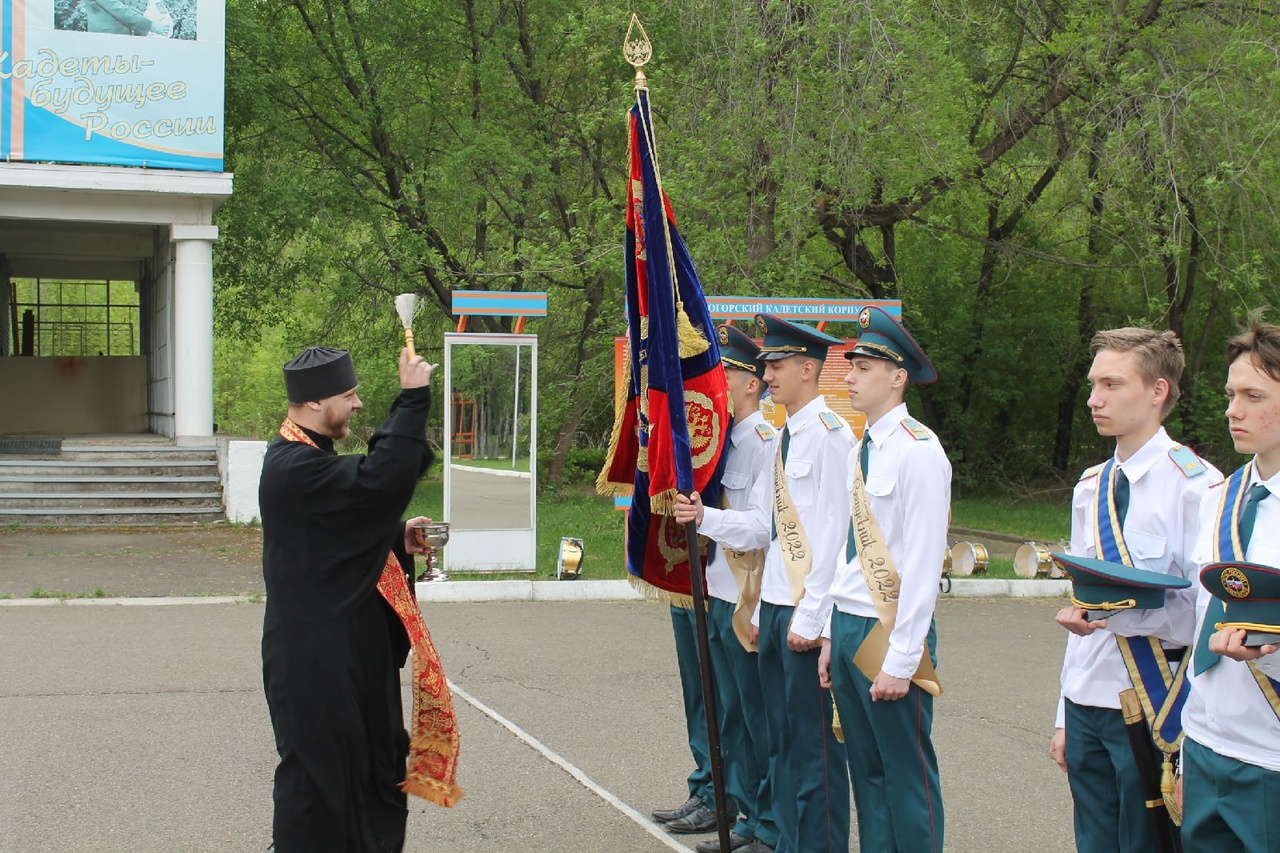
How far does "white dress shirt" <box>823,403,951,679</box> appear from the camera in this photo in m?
4.00

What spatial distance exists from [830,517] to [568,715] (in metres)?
3.13

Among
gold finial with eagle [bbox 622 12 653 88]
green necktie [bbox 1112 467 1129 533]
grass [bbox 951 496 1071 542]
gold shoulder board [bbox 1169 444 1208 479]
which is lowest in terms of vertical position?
grass [bbox 951 496 1071 542]

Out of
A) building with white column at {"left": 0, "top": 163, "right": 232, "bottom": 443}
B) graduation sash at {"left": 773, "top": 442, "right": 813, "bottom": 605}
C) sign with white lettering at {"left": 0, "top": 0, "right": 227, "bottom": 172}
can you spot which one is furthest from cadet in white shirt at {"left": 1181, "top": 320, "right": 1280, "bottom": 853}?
sign with white lettering at {"left": 0, "top": 0, "right": 227, "bottom": 172}

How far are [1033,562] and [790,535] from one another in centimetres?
891

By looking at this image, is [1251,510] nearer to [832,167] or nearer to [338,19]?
[832,167]

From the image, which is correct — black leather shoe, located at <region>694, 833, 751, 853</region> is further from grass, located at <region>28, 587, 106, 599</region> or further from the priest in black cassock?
grass, located at <region>28, 587, 106, 599</region>

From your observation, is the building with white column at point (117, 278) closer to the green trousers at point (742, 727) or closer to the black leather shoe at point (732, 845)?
the green trousers at point (742, 727)

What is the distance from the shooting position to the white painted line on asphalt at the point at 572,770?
535cm

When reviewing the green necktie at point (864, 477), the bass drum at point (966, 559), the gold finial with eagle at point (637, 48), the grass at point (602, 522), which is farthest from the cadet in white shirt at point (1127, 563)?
the bass drum at point (966, 559)

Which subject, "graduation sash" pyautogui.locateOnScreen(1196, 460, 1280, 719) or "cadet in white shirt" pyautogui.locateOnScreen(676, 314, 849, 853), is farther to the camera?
"cadet in white shirt" pyautogui.locateOnScreen(676, 314, 849, 853)

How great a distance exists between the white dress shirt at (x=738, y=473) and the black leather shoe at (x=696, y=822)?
973 millimetres

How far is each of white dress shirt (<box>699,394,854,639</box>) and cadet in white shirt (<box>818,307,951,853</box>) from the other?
19 cm

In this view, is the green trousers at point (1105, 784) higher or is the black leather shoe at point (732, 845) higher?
the green trousers at point (1105, 784)

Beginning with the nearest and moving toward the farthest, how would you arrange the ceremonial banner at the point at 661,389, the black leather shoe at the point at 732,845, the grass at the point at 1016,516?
the ceremonial banner at the point at 661,389, the black leather shoe at the point at 732,845, the grass at the point at 1016,516
